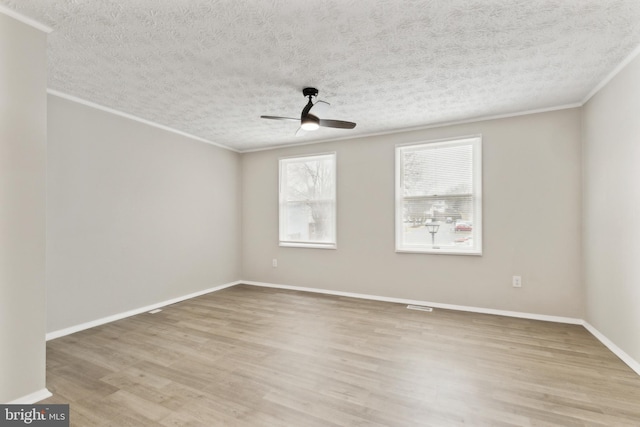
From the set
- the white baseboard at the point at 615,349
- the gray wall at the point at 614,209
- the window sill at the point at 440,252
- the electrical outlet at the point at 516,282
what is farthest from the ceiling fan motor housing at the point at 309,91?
the white baseboard at the point at 615,349

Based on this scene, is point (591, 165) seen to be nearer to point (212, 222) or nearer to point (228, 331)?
point (228, 331)

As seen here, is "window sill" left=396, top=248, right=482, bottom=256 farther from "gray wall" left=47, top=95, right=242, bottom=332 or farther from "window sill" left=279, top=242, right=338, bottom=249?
"gray wall" left=47, top=95, right=242, bottom=332

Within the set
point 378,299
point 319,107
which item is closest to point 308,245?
point 378,299

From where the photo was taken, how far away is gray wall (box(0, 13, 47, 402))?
6.27ft

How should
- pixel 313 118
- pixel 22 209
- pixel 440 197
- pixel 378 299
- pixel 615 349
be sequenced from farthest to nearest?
pixel 378 299 < pixel 440 197 < pixel 313 118 < pixel 615 349 < pixel 22 209

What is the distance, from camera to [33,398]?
2.01 meters

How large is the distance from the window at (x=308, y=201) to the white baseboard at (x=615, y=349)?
325 centimetres

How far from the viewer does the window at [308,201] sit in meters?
5.00

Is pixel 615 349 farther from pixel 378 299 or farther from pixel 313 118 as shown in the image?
pixel 313 118

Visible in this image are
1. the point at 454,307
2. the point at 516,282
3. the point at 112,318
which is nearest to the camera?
the point at 112,318

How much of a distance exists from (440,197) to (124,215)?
420cm

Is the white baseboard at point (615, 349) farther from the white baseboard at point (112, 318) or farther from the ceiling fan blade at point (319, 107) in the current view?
the white baseboard at point (112, 318)

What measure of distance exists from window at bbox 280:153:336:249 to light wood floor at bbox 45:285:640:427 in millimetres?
1677

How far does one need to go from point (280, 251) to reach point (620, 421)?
4395 mm
